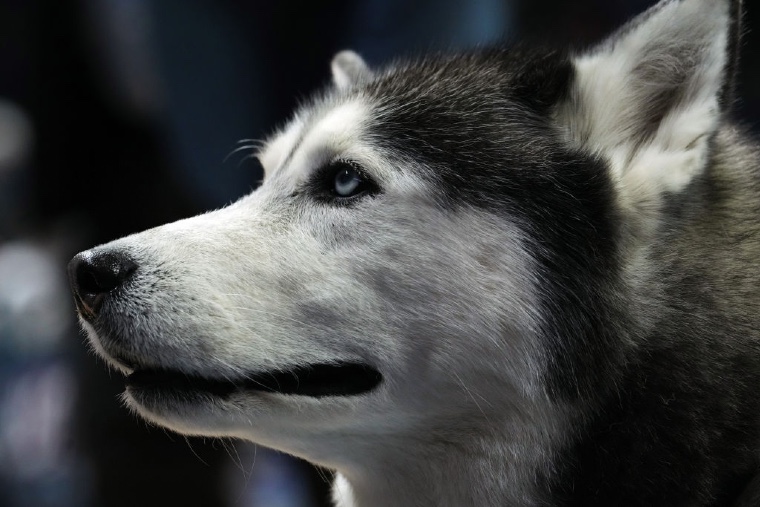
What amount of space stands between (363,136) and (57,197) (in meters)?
1.41

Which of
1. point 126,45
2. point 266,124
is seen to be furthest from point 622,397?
point 126,45

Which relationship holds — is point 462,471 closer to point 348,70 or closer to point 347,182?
point 347,182

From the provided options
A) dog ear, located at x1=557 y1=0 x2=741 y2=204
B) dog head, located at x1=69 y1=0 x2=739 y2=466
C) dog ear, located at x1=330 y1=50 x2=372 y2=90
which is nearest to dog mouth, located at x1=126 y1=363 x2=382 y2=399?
dog head, located at x1=69 y1=0 x2=739 y2=466

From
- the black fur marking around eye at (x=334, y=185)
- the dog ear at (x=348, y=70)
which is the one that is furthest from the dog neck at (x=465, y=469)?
the dog ear at (x=348, y=70)

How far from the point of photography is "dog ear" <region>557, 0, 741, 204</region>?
3.12 feet

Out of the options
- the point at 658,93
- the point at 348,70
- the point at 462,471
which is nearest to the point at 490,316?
the point at 462,471

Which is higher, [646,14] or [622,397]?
[646,14]

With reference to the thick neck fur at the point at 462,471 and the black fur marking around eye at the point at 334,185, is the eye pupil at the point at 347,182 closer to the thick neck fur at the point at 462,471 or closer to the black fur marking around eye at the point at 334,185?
the black fur marking around eye at the point at 334,185

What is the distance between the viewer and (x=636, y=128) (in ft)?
3.40

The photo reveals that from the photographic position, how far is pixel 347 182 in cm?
103

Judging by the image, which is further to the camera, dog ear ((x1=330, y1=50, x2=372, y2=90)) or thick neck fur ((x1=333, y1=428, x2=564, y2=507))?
dog ear ((x1=330, y1=50, x2=372, y2=90))

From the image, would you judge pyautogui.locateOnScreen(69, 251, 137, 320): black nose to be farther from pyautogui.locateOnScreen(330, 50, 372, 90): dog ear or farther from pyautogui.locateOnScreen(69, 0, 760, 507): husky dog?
pyautogui.locateOnScreen(330, 50, 372, 90): dog ear

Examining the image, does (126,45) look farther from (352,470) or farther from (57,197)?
(352,470)

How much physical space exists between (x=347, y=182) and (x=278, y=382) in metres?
0.27
